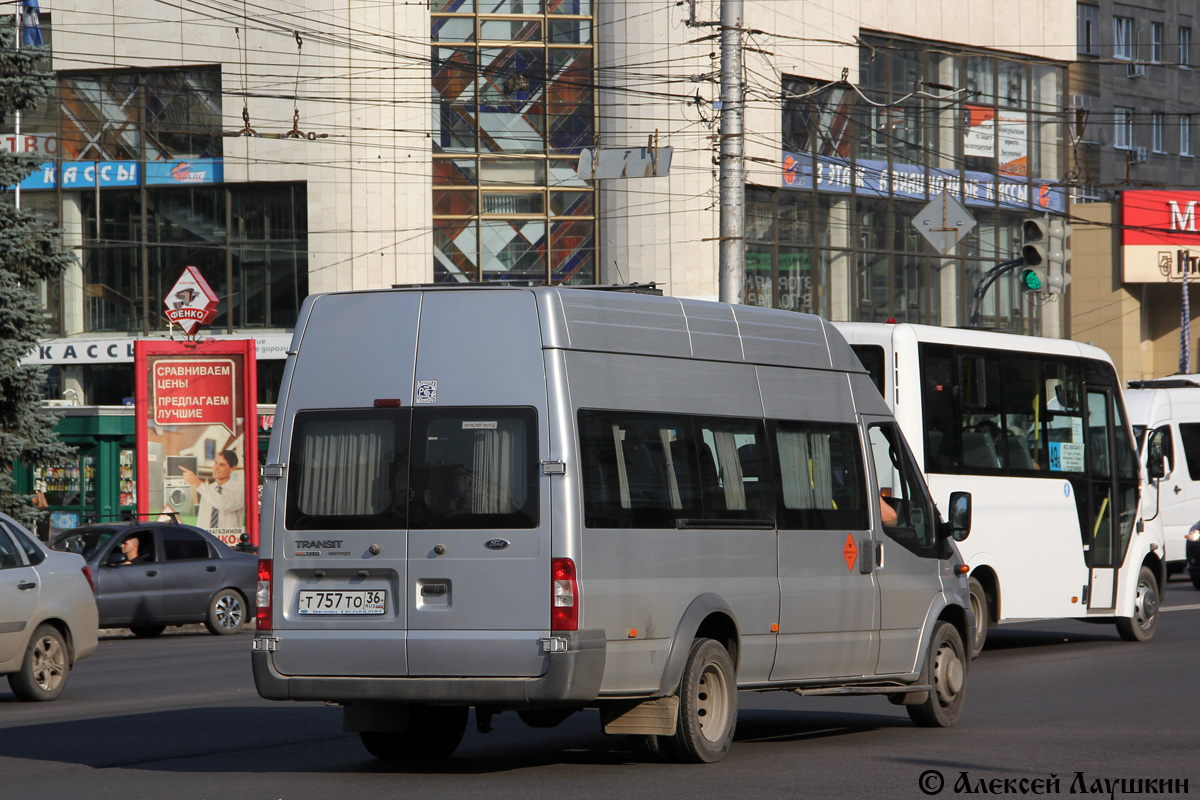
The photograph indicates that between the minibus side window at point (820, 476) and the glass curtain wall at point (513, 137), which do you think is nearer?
the minibus side window at point (820, 476)

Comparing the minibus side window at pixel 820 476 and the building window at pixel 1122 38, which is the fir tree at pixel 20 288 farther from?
the building window at pixel 1122 38

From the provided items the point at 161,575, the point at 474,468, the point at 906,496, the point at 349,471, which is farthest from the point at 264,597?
the point at 161,575

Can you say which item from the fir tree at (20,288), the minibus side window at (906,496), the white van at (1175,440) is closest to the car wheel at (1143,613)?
the minibus side window at (906,496)

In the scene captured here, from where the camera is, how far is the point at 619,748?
9.90 metres

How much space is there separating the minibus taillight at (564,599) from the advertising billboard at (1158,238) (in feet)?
179

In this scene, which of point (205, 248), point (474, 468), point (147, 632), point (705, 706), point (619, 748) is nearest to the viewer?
point (474, 468)

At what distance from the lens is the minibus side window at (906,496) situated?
10.8 meters

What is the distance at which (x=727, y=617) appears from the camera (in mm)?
9211

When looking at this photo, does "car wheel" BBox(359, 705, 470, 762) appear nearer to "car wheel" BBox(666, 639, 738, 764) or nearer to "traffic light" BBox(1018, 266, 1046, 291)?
"car wheel" BBox(666, 639, 738, 764)

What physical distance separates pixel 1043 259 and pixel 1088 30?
4697cm

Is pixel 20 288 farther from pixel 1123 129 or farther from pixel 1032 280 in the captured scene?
pixel 1123 129

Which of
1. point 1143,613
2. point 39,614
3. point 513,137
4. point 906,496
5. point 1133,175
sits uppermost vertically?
point 1133,175

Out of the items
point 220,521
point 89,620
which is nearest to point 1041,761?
point 89,620

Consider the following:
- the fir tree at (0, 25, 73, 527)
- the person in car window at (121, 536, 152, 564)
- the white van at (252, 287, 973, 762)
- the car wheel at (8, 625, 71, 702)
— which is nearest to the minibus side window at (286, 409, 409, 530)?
the white van at (252, 287, 973, 762)
